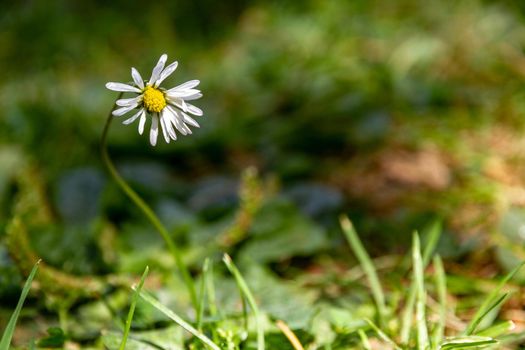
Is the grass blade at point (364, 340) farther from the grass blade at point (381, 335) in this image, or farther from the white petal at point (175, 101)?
the white petal at point (175, 101)

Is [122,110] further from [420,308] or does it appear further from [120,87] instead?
[420,308]

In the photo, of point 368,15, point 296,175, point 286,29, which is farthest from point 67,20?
point 296,175

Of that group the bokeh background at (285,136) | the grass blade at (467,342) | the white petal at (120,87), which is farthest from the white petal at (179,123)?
the grass blade at (467,342)

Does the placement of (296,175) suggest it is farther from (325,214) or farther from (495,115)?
(495,115)

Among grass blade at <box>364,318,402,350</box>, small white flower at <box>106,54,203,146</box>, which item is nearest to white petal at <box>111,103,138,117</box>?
small white flower at <box>106,54,203,146</box>

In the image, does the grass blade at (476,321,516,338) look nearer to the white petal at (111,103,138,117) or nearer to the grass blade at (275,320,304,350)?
the grass blade at (275,320,304,350)

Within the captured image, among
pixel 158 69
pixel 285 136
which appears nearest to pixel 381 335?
pixel 158 69
